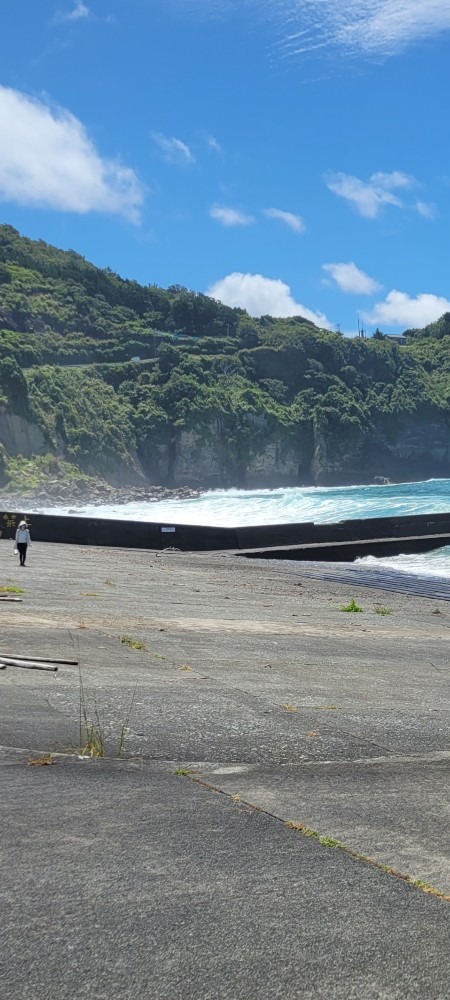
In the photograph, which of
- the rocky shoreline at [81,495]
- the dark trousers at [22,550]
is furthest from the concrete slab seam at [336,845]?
the rocky shoreline at [81,495]

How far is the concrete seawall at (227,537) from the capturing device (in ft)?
91.0

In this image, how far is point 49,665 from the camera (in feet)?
26.6

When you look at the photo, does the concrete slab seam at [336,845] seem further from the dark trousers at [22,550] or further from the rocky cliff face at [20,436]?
the rocky cliff face at [20,436]

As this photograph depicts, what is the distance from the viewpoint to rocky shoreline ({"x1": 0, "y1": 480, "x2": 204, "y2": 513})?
78875 millimetres

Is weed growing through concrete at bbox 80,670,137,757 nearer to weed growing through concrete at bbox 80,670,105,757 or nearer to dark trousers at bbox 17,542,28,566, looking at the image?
weed growing through concrete at bbox 80,670,105,757

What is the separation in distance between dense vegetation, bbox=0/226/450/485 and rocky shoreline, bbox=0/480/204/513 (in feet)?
18.0

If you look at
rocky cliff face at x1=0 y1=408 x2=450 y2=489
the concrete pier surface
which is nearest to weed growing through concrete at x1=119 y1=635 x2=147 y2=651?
the concrete pier surface

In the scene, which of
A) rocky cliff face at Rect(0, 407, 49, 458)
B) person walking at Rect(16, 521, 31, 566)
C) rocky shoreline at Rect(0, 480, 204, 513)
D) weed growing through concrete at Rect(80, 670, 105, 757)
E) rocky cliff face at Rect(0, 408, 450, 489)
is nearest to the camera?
weed growing through concrete at Rect(80, 670, 105, 757)

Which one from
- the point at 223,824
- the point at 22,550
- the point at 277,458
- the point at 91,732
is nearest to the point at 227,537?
the point at 22,550

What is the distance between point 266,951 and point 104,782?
194 centimetres

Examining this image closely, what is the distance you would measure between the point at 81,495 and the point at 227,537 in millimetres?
61852

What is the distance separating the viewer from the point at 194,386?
12088 cm

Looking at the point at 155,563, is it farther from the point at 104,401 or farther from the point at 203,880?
the point at 104,401

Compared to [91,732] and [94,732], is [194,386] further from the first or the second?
[91,732]
